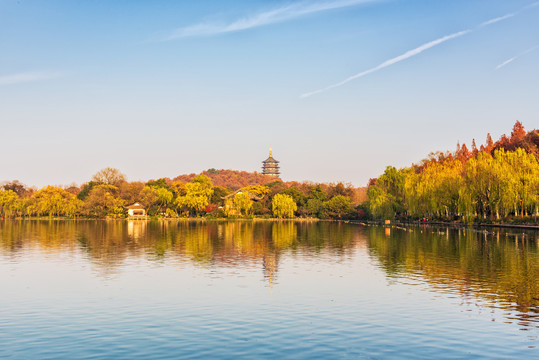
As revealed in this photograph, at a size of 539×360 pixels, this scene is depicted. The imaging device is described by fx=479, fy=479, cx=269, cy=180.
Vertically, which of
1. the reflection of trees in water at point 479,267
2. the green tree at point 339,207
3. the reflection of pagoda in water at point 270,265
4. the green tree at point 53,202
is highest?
the green tree at point 53,202

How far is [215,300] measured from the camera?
17.0 metres

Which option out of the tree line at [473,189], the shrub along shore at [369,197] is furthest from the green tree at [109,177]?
the tree line at [473,189]

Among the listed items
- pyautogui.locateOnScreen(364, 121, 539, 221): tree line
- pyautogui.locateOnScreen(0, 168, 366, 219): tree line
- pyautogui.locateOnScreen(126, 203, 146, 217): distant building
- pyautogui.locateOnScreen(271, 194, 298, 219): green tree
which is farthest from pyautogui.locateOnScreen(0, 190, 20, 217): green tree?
pyautogui.locateOnScreen(364, 121, 539, 221): tree line

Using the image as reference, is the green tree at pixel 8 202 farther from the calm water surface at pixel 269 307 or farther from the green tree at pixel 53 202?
the calm water surface at pixel 269 307

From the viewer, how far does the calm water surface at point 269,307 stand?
11531 millimetres

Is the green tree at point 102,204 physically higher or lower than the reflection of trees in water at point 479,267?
higher

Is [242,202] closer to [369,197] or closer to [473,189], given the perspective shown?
[369,197]

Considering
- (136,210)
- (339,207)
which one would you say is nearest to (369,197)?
(339,207)

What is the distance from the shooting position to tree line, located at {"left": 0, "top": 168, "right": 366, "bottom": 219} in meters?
112

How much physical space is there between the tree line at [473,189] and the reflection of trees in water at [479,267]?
20652mm

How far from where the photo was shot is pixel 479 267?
25.0 metres

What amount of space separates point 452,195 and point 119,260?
5374 centimetres

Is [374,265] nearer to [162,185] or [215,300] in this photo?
[215,300]

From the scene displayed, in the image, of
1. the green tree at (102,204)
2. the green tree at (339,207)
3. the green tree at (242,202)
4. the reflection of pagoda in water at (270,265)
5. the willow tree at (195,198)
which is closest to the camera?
the reflection of pagoda in water at (270,265)
